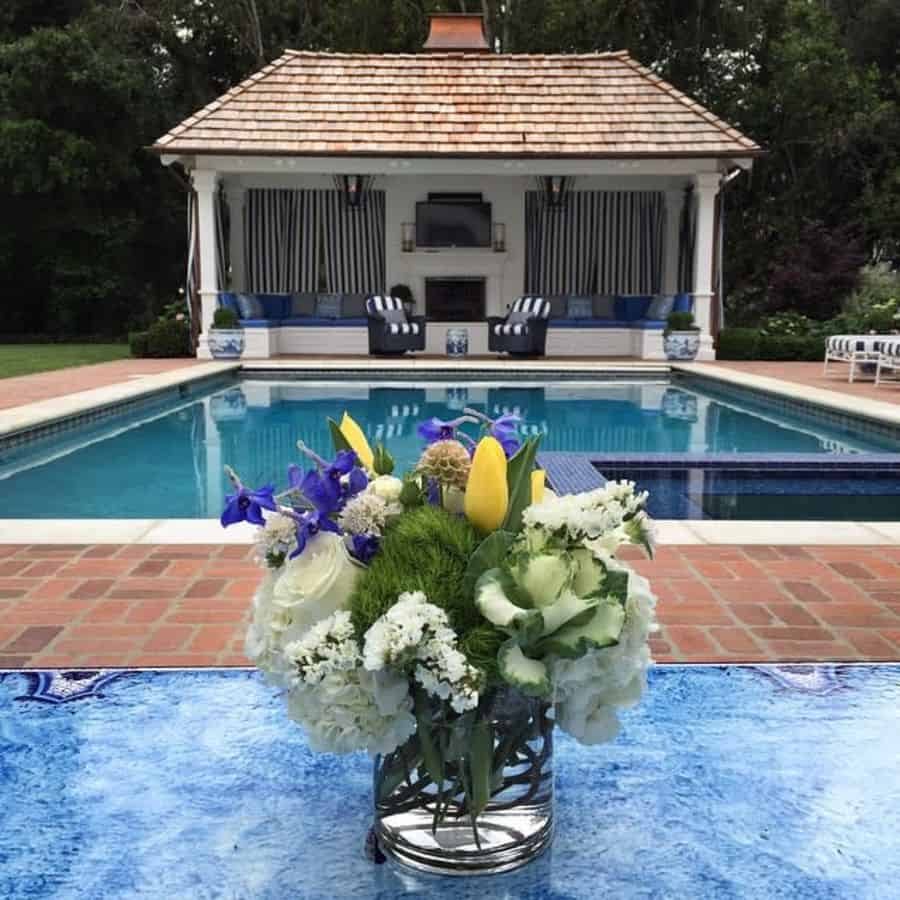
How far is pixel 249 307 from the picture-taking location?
15234mm

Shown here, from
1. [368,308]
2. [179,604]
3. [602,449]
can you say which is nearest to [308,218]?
[368,308]

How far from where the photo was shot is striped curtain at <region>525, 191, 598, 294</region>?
55.5 ft

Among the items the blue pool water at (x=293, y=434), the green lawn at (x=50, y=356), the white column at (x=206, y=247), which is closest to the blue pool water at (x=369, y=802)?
the blue pool water at (x=293, y=434)

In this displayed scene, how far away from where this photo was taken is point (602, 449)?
841 cm

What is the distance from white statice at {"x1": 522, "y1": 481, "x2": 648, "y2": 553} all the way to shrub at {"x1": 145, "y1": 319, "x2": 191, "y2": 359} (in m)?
14.0

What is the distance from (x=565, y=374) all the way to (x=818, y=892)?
11756mm

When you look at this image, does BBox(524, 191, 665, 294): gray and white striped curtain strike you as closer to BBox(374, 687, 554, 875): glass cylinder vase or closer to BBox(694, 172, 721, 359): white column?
BBox(694, 172, 721, 359): white column

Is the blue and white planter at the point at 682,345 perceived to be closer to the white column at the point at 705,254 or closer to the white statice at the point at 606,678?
the white column at the point at 705,254

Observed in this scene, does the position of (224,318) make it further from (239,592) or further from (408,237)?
(239,592)

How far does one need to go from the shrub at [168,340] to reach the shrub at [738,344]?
7.58 m

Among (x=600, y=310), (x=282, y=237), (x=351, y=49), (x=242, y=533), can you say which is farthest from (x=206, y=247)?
(x=242, y=533)

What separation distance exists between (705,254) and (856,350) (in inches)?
164

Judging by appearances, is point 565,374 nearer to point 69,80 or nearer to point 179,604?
point 179,604

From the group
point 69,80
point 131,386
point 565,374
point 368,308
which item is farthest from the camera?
point 69,80
